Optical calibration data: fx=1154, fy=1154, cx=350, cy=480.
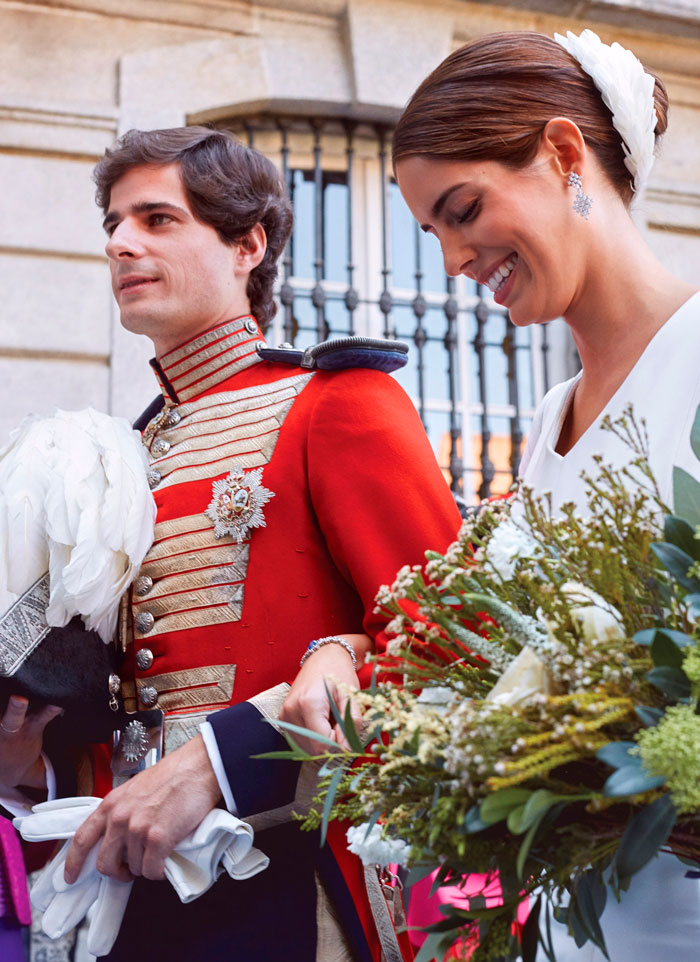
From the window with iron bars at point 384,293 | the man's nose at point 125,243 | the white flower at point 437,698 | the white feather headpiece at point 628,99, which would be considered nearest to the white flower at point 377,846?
the white flower at point 437,698

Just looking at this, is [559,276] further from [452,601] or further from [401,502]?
[452,601]

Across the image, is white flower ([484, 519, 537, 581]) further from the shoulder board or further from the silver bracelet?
the shoulder board

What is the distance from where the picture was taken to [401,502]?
1.91 m

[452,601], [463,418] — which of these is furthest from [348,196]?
[452,601]

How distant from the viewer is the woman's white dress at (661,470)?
1.61 metres

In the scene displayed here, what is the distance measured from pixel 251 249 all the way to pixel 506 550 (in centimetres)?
147

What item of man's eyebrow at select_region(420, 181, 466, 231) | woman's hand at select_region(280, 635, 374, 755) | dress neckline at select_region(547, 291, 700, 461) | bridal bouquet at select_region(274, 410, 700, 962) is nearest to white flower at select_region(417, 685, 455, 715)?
bridal bouquet at select_region(274, 410, 700, 962)

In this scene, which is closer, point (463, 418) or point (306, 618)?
point (306, 618)

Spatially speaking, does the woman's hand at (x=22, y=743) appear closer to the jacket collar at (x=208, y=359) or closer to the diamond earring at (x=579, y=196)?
the jacket collar at (x=208, y=359)

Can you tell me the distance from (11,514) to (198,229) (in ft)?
2.64

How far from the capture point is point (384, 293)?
5.29 meters

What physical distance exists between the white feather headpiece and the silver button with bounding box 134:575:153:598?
1093 mm

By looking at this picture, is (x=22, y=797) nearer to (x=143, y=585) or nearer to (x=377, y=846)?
(x=143, y=585)

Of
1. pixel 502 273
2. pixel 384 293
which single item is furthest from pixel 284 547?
pixel 384 293
